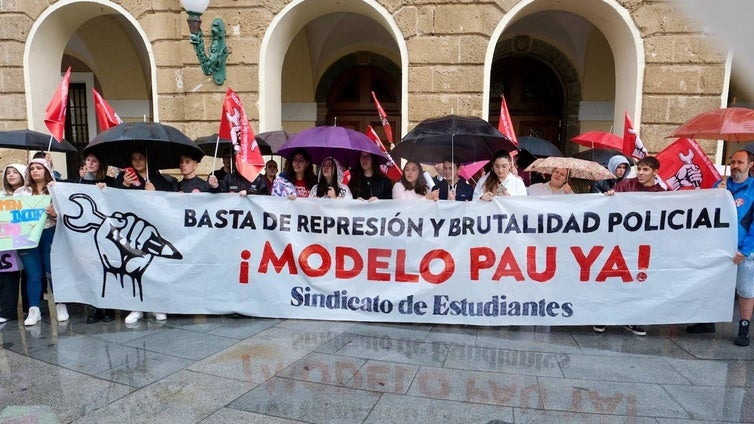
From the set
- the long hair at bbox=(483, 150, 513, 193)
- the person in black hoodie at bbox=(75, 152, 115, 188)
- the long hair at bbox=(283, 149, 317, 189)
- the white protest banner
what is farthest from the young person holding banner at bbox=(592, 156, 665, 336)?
the person in black hoodie at bbox=(75, 152, 115, 188)

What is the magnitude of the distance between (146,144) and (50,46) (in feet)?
19.9

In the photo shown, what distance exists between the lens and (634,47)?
7953mm

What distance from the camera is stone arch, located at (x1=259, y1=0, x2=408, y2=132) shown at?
27.1 ft

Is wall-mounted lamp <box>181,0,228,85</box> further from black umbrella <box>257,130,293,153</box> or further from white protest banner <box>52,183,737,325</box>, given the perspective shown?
white protest banner <box>52,183,737,325</box>

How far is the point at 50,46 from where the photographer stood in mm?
9328

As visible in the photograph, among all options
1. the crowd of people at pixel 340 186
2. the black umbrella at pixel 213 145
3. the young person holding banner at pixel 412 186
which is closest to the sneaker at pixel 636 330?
the crowd of people at pixel 340 186

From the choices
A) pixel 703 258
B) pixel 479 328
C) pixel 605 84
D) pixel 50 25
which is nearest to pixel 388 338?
pixel 479 328

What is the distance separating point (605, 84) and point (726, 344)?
28.0 feet

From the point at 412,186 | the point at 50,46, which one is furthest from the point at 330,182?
the point at 50,46

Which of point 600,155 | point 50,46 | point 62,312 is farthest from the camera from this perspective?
point 50,46

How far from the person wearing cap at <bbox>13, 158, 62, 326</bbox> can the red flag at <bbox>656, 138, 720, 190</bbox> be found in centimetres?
701

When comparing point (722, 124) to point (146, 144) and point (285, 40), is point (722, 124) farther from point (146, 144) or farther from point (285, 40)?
point (285, 40)

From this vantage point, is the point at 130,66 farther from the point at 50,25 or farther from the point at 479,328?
the point at 479,328

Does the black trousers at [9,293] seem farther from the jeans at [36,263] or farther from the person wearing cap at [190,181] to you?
the person wearing cap at [190,181]
